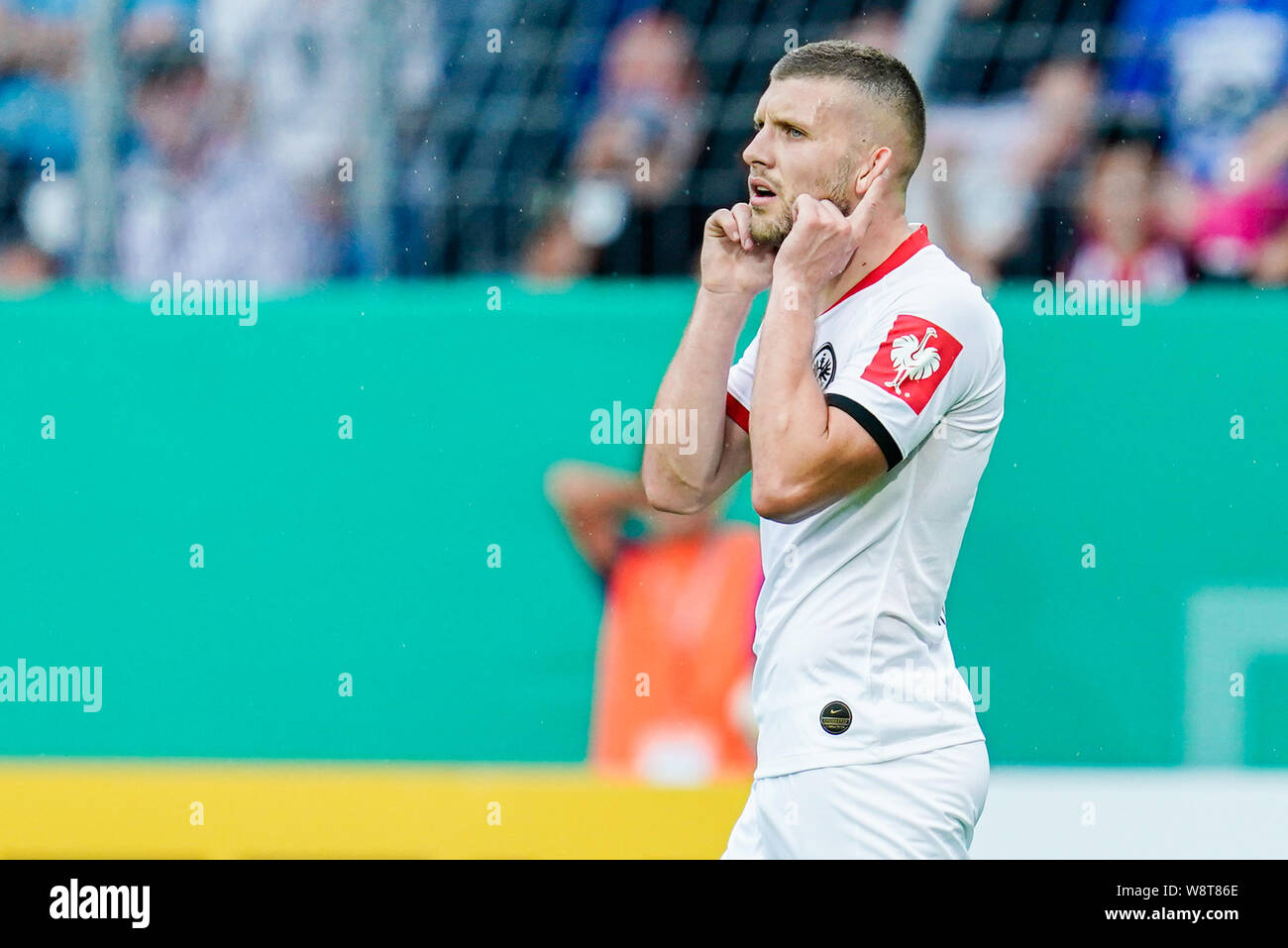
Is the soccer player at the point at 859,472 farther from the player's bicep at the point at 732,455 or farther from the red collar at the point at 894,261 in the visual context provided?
the player's bicep at the point at 732,455

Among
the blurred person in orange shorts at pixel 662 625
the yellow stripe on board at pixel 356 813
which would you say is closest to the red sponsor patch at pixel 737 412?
the blurred person in orange shorts at pixel 662 625

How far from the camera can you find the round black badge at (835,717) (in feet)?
8.57

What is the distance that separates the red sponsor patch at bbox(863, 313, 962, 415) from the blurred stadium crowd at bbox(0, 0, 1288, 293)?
188cm

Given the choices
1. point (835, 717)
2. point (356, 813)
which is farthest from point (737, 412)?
point (356, 813)

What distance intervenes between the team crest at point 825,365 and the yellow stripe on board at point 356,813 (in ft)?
5.80

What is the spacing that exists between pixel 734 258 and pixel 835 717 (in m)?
0.83

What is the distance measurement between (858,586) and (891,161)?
713 millimetres

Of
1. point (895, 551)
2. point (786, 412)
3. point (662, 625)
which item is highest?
point (786, 412)

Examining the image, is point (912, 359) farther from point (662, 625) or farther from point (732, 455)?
point (662, 625)

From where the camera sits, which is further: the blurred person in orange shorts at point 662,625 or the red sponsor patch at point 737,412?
the blurred person in orange shorts at point 662,625

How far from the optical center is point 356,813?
4.27 m

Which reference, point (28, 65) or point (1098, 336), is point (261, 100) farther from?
point (1098, 336)

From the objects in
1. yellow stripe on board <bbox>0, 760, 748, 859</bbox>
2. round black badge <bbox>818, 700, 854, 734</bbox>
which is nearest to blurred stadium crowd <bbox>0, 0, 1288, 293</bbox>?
yellow stripe on board <bbox>0, 760, 748, 859</bbox>

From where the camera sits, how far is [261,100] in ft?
17.2
